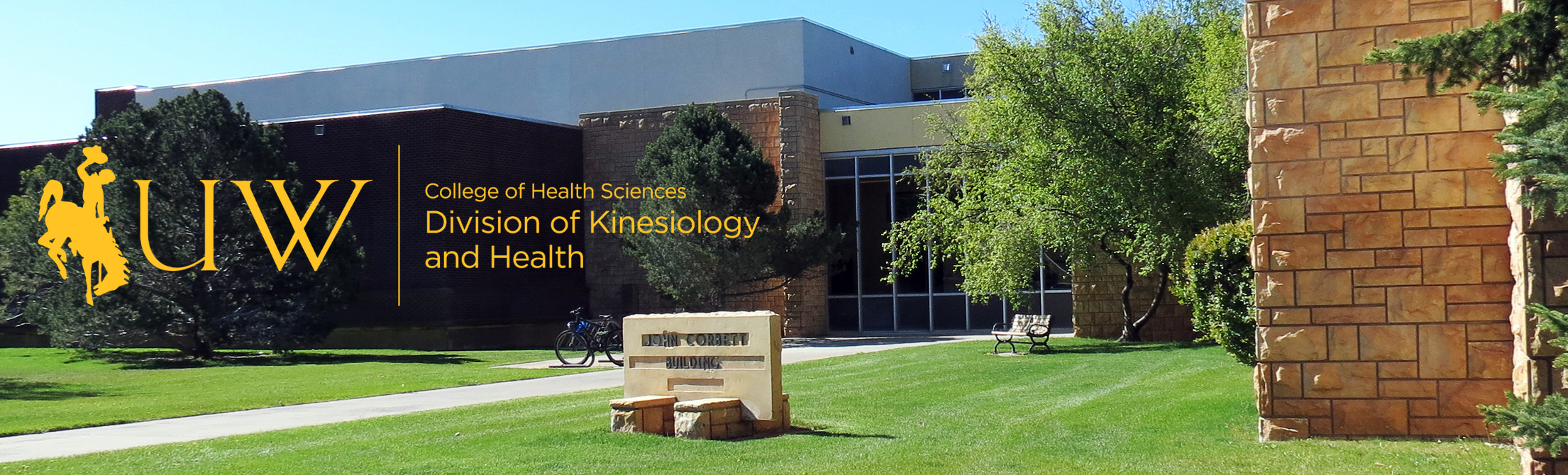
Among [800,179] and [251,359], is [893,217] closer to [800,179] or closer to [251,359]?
[800,179]

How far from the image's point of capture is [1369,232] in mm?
8594

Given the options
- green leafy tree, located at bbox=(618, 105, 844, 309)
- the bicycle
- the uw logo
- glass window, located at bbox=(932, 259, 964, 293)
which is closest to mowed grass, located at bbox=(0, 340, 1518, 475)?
the bicycle

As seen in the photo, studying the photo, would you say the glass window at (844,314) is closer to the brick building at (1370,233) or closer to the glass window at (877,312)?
the glass window at (877,312)

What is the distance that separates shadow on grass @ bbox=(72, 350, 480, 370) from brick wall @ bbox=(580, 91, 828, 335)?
7790 millimetres

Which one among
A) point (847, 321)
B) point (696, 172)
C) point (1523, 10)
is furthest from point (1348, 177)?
point (847, 321)

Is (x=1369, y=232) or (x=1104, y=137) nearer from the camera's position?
(x=1369, y=232)

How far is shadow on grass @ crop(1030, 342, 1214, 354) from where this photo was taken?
22.7 m

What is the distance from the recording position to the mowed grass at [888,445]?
8336mm

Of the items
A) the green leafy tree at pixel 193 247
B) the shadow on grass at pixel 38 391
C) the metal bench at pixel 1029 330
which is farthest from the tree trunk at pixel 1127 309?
the shadow on grass at pixel 38 391

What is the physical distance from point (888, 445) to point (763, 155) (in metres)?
23.3

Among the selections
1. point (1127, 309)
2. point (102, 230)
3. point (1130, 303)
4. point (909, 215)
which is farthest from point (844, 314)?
point (102, 230)

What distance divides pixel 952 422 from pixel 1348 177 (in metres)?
3.94

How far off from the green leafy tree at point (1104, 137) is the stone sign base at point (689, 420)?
35.0ft

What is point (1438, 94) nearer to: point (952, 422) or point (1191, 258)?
point (1191, 258)
